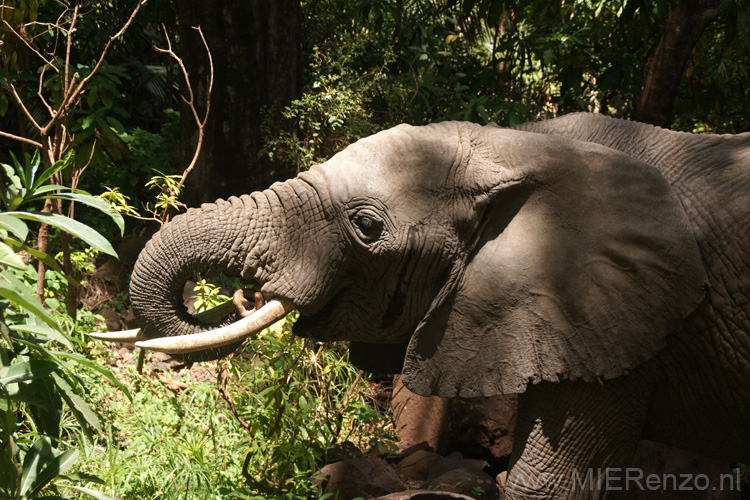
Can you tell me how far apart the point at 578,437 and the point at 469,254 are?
2.61 ft

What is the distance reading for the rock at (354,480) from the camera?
4129 mm

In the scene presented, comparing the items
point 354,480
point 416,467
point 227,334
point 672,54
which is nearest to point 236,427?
point 354,480

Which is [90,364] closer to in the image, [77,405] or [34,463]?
[77,405]

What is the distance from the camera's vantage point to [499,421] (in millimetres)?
5027

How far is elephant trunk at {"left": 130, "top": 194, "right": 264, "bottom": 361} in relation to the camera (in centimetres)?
295

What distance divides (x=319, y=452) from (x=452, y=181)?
2204 mm

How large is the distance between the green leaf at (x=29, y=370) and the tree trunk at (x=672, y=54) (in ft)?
15.3

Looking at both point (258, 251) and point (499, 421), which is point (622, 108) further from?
point (258, 251)

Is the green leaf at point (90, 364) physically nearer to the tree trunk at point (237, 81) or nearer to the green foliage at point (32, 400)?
the green foliage at point (32, 400)

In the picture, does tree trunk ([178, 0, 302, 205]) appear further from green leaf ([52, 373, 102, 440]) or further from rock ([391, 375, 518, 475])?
green leaf ([52, 373, 102, 440])

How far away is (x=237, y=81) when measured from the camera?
23.3 feet

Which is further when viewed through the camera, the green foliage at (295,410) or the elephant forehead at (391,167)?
the green foliage at (295,410)

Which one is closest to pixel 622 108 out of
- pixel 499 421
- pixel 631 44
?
pixel 631 44

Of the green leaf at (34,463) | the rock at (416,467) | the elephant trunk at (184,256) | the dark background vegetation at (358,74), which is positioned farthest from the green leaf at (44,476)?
the dark background vegetation at (358,74)
